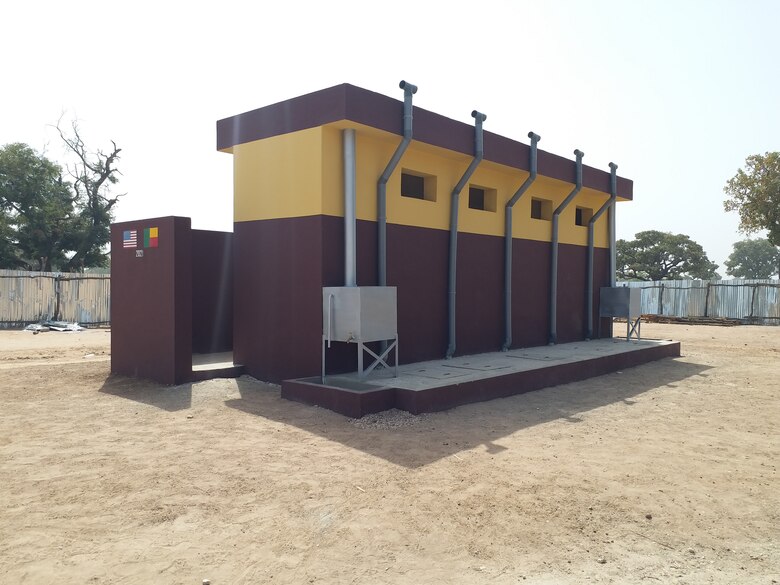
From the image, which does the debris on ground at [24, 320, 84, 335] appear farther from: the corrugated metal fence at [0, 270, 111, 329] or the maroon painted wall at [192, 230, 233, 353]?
the maroon painted wall at [192, 230, 233, 353]

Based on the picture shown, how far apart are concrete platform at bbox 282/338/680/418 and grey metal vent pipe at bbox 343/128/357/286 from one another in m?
1.61

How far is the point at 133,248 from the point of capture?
1005cm

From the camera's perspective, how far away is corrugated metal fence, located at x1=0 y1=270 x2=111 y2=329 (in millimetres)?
21234

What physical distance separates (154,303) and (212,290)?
178 cm

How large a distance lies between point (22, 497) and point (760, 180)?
3067 cm

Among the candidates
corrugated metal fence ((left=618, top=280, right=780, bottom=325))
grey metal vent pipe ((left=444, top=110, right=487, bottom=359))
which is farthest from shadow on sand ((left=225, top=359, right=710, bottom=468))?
corrugated metal fence ((left=618, top=280, right=780, bottom=325))

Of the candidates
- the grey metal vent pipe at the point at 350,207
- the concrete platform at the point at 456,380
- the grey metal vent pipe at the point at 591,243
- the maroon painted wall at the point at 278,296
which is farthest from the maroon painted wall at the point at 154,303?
the grey metal vent pipe at the point at 591,243

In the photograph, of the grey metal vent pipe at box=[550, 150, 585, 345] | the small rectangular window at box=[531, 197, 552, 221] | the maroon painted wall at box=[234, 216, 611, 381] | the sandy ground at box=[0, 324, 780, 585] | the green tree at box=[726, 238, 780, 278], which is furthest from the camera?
the green tree at box=[726, 238, 780, 278]

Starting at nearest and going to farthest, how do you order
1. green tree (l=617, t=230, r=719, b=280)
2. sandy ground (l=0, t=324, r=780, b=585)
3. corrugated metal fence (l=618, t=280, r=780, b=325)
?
sandy ground (l=0, t=324, r=780, b=585)
corrugated metal fence (l=618, t=280, r=780, b=325)
green tree (l=617, t=230, r=719, b=280)

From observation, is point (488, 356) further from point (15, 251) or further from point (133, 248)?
point (15, 251)

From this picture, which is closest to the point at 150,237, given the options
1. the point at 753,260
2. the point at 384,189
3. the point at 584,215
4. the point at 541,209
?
the point at 384,189

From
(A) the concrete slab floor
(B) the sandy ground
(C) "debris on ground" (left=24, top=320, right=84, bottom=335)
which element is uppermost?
(A) the concrete slab floor

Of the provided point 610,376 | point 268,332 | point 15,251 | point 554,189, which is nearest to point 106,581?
point 268,332

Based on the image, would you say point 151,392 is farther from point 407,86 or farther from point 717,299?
point 717,299
